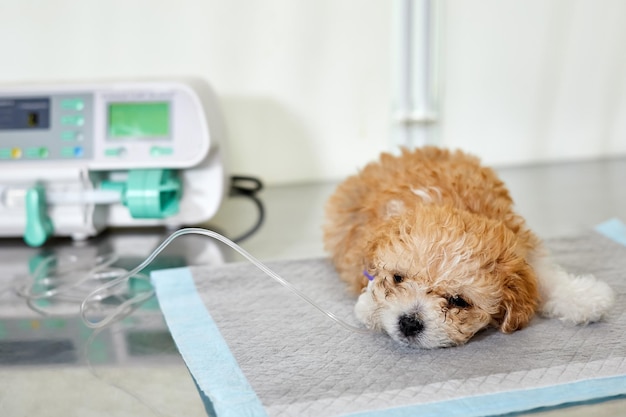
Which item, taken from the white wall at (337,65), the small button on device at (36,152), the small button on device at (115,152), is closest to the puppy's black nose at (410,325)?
the small button on device at (115,152)

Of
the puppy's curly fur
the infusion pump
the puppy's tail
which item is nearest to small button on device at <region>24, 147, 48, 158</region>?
the infusion pump

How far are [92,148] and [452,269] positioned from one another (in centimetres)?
85

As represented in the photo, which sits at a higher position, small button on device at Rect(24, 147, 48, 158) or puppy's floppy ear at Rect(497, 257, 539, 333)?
small button on device at Rect(24, 147, 48, 158)

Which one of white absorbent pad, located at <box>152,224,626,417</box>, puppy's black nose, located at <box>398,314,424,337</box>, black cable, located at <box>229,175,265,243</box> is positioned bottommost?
white absorbent pad, located at <box>152,224,626,417</box>

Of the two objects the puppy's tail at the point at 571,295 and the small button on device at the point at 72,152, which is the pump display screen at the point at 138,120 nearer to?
the small button on device at the point at 72,152

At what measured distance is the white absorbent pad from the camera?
861 mm

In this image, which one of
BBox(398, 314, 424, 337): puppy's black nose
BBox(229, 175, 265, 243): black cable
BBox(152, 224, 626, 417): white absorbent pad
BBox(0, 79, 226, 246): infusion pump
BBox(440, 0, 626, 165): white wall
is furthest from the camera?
BBox(440, 0, 626, 165): white wall

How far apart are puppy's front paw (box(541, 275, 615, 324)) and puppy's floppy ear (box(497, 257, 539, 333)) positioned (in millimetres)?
76

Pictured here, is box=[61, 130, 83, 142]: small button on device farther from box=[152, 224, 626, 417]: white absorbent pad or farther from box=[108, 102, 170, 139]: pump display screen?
box=[152, 224, 626, 417]: white absorbent pad

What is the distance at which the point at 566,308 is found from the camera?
1104 mm

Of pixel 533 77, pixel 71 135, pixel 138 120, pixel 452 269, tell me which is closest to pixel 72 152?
pixel 71 135

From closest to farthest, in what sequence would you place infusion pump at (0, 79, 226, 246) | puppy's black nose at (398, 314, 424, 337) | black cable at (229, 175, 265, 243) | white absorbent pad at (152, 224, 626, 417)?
white absorbent pad at (152, 224, 626, 417), puppy's black nose at (398, 314, 424, 337), infusion pump at (0, 79, 226, 246), black cable at (229, 175, 265, 243)

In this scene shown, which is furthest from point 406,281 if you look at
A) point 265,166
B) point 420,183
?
point 265,166

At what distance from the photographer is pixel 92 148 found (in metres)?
1.52
